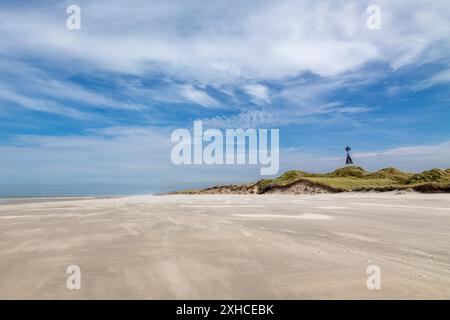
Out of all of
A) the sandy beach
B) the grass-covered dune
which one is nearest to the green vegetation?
the grass-covered dune

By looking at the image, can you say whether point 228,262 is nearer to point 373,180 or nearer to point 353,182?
point 353,182

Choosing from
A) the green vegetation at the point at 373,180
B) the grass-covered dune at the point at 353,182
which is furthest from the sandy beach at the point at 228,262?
the grass-covered dune at the point at 353,182

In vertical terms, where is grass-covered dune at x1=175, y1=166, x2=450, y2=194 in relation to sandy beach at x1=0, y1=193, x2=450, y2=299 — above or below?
Result: above

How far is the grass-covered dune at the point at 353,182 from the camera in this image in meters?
31.7

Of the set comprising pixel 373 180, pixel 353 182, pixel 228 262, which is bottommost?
pixel 228 262

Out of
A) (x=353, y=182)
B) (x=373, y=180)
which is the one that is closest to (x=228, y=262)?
(x=353, y=182)

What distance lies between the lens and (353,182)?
147 ft

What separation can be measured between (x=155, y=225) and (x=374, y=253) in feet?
21.9

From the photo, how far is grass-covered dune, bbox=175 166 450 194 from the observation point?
31.7 meters

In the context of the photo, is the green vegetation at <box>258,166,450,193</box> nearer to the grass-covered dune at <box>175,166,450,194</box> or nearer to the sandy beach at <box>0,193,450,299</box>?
the grass-covered dune at <box>175,166,450,194</box>

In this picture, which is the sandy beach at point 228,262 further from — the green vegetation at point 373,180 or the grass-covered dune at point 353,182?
the grass-covered dune at point 353,182

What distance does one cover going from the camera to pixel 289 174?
60000mm
